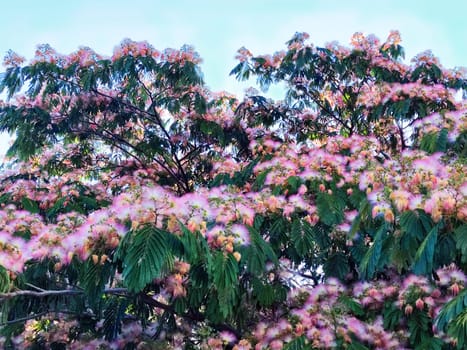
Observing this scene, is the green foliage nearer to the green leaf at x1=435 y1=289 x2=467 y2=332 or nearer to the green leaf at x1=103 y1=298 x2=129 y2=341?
the green leaf at x1=435 y1=289 x2=467 y2=332

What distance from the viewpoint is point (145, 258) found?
114 inches

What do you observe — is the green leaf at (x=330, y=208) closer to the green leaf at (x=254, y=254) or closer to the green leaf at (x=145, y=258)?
the green leaf at (x=254, y=254)

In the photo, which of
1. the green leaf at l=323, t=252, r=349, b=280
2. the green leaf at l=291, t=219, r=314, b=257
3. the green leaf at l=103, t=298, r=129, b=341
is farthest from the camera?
the green leaf at l=103, t=298, r=129, b=341

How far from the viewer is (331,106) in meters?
7.90

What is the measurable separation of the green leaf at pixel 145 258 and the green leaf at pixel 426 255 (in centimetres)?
150

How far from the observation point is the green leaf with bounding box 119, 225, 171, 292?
2863 mm

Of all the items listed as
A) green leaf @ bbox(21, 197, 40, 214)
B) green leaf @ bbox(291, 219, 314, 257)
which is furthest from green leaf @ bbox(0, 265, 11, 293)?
green leaf @ bbox(21, 197, 40, 214)

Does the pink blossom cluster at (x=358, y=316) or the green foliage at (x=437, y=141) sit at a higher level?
the green foliage at (x=437, y=141)

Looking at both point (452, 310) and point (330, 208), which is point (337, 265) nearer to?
point (330, 208)

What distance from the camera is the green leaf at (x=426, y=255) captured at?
3.08 m

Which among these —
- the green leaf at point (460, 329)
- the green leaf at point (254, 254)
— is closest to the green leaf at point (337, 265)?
the green leaf at point (254, 254)

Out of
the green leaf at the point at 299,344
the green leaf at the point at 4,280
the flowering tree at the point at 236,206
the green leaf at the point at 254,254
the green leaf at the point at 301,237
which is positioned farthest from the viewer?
the green leaf at the point at 301,237

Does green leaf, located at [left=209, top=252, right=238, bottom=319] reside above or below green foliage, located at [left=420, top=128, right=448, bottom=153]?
below

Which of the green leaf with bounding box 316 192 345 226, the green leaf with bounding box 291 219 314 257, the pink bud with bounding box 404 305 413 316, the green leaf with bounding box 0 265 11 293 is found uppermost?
the green leaf with bounding box 316 192 345 226
